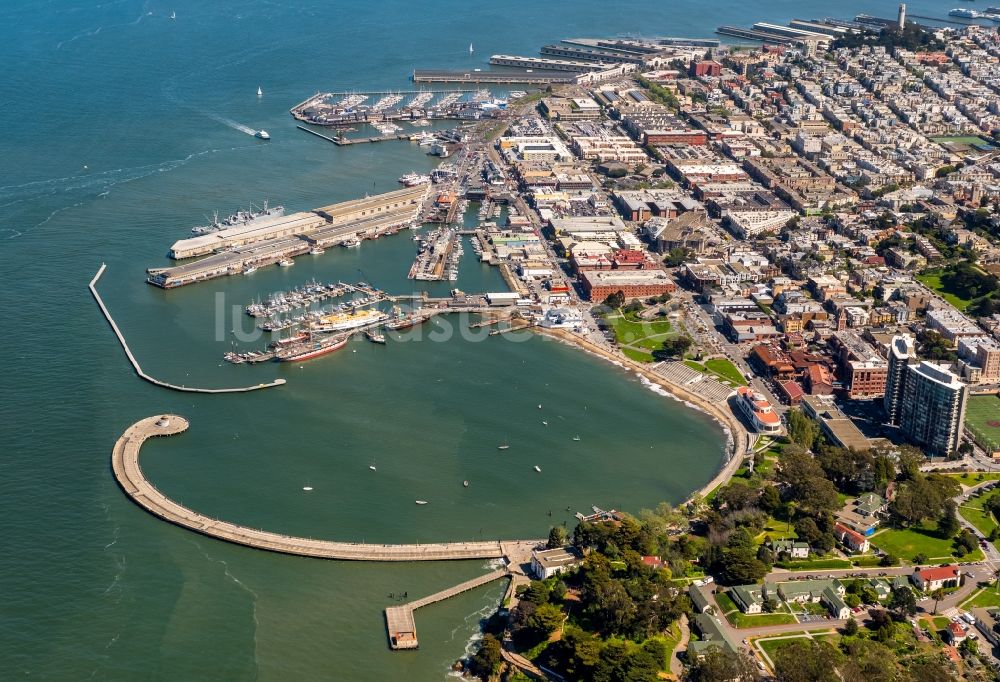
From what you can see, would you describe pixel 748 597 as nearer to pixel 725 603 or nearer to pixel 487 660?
pixel 725 603

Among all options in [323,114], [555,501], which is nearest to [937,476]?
[555,501]

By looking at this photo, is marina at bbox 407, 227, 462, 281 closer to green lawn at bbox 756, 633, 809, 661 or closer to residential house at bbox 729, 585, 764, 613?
residential house at bbox 729, 585, 764, 613

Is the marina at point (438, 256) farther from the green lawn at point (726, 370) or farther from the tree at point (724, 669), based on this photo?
the tree at point (724, 669)

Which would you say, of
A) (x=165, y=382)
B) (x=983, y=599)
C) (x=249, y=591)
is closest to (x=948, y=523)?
(x=983, y=599)

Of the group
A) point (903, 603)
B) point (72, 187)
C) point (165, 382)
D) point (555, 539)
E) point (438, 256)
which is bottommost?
point (903, 603)

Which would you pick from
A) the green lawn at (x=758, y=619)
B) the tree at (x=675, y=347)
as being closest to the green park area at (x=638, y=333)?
the tree at (x=675, y=347)

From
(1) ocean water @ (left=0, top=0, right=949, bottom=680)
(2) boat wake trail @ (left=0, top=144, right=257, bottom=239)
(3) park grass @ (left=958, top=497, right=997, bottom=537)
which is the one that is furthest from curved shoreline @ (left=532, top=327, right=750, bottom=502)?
(2) boat wake trail @ (left=0, top=144, right=257, bottom=239)

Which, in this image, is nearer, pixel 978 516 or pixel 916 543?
pixel 916 543
